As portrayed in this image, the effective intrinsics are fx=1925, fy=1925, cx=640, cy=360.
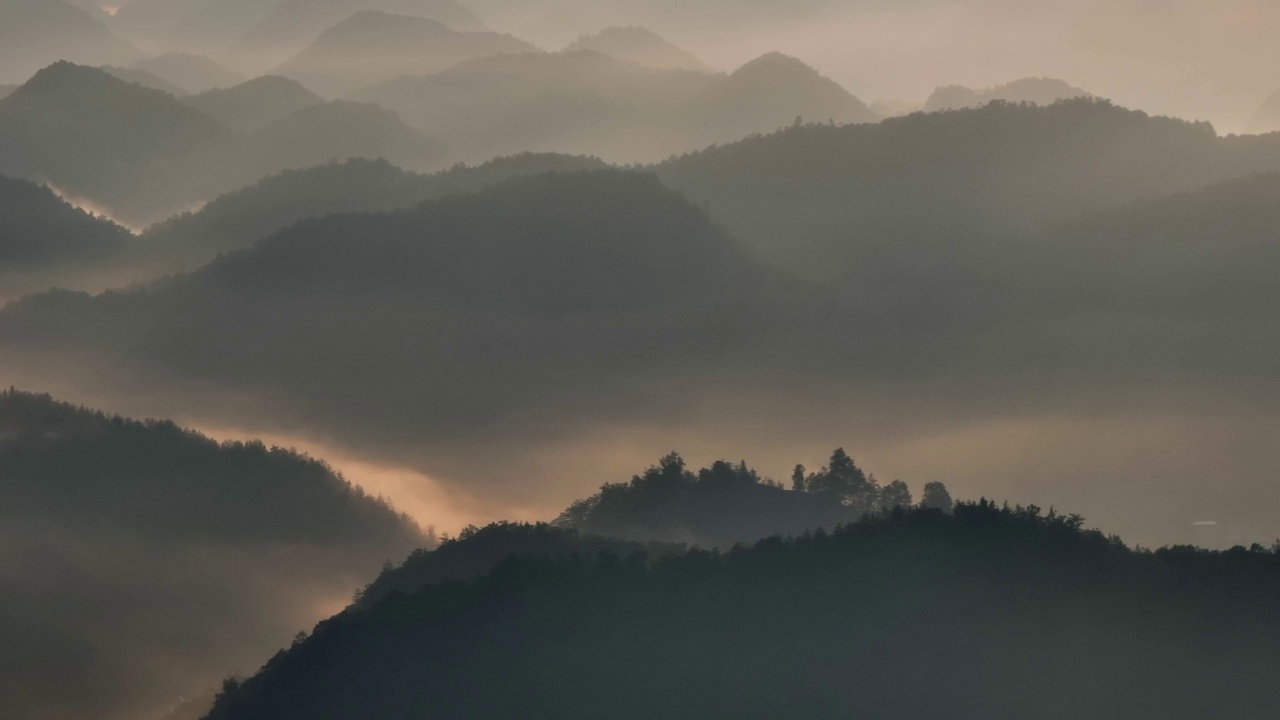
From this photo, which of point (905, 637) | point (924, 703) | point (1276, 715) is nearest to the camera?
point (1276, 715)

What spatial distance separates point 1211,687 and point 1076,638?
15.7 m

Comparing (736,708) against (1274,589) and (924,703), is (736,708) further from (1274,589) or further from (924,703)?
(1274,589)

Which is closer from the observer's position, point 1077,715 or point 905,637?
point 1077,715

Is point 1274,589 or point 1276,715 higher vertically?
point 1274,589

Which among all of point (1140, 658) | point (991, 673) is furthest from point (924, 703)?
point (1140, 658)

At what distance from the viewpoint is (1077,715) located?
603 ft

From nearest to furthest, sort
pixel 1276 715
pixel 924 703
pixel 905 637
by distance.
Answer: pixel 1276 715 → pixel 924 703 → pixel 905 637

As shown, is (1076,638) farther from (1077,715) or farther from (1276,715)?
(1276,715)

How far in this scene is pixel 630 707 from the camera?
19788cm

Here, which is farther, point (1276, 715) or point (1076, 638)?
point (1076, 638)

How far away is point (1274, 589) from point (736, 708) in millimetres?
56951

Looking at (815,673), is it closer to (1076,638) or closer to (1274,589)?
(1076,638)

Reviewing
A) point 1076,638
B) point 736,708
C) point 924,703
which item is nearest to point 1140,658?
point 1076,638

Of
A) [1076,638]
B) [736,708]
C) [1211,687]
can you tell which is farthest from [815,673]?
[1211,687]
